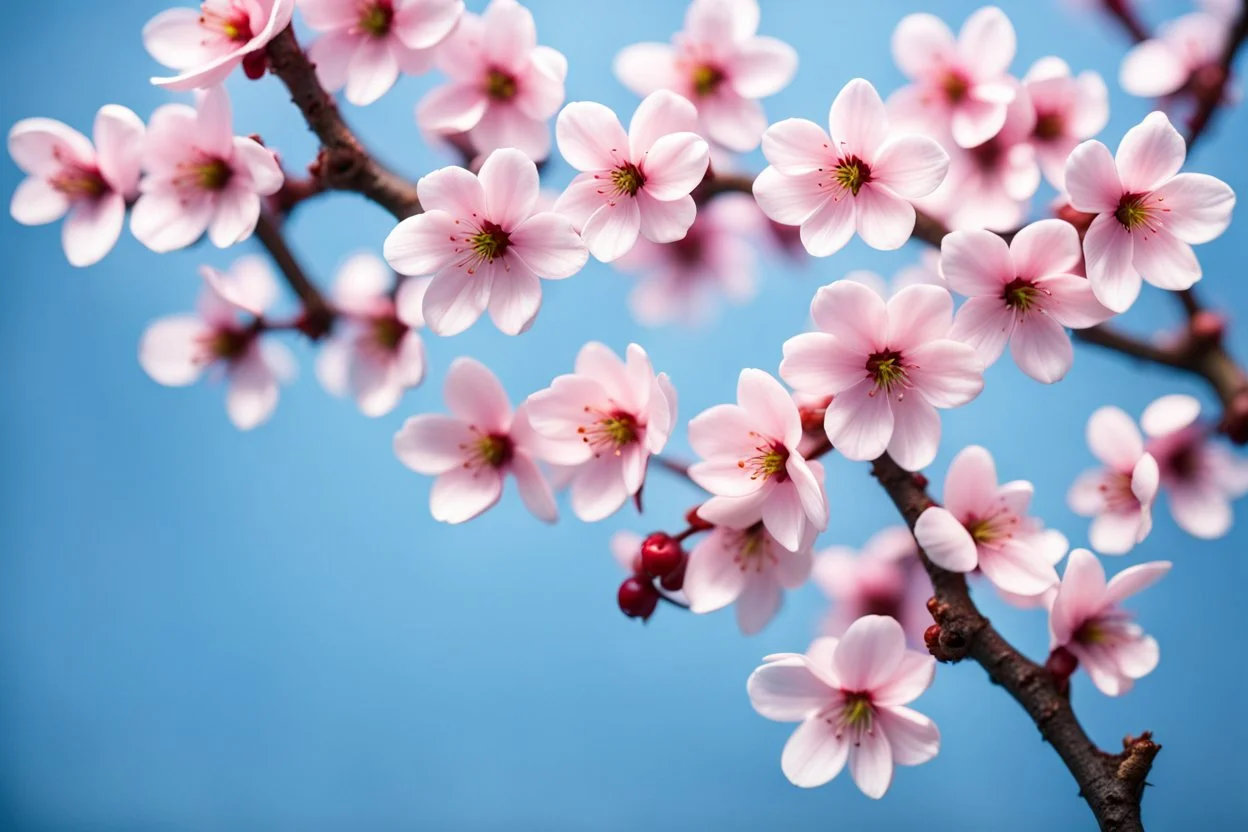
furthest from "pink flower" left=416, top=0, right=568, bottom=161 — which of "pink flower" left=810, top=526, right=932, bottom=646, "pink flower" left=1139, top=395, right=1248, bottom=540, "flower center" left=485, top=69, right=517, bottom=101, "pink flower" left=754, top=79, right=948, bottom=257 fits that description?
"pink flower" left=1139, top=395, right=1248, bottom=540

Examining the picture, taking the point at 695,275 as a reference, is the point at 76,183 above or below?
below

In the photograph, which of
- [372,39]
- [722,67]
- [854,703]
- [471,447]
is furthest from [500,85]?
[854,703]

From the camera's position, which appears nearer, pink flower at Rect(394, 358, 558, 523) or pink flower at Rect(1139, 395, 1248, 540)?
pink flower at Rect(394, 358, 558, 523)

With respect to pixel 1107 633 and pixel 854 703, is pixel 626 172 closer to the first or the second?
pixel 854 703

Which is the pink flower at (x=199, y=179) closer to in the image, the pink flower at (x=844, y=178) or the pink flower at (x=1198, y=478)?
the pink flower at (x=844, y=178)

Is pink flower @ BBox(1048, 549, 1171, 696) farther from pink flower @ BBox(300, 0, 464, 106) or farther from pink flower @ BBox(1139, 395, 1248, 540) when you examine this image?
pink flower @ BBox(300, 0, 464, 106)

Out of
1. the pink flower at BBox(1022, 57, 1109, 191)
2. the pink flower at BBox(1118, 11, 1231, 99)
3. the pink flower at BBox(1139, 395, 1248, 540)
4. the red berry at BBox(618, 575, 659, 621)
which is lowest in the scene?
the red berry at BBox(618, 575, 659, 621)

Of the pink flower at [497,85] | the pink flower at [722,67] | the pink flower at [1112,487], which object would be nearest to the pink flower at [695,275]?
the pink flower at [722,67]
